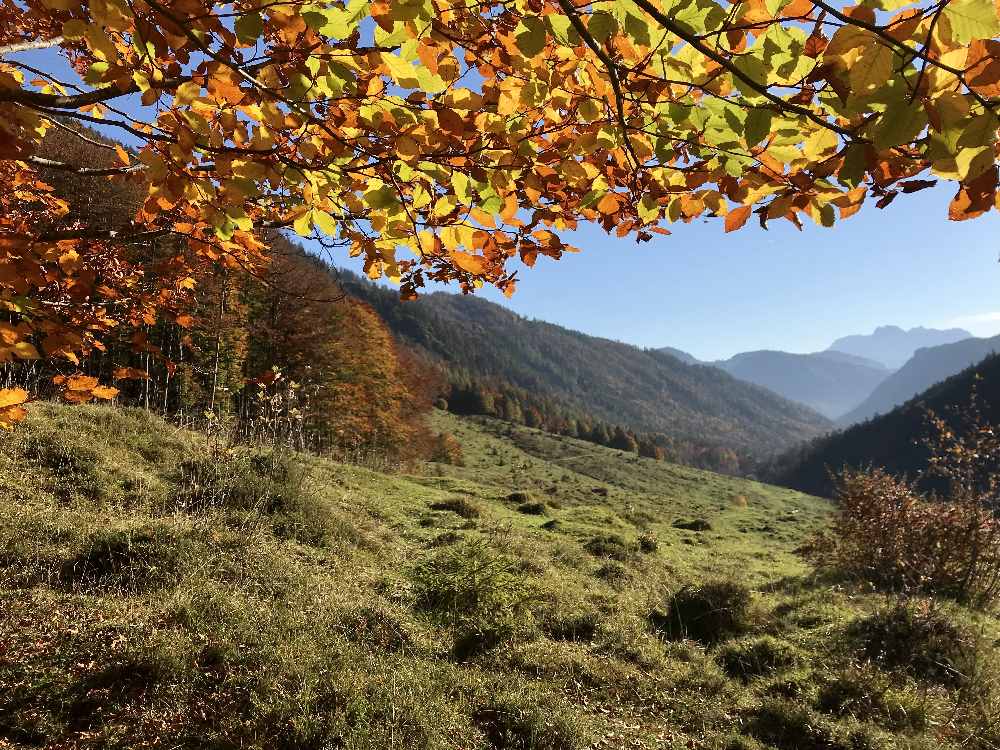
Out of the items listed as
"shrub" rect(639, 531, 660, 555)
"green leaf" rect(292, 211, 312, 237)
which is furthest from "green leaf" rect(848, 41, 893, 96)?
"shrub" rect(639, 531, 660, 555)

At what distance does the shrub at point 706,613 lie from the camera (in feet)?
23.0

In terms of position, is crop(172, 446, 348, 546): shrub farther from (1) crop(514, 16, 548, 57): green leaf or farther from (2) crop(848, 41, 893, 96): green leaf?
(2) crop(848, 41, 893, 96): green leaf

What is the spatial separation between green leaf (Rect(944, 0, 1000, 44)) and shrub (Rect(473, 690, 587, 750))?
4808 millimetres

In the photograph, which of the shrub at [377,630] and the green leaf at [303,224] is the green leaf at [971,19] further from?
the shrub at [377,630]

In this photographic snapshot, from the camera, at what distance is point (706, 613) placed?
7.19 metres

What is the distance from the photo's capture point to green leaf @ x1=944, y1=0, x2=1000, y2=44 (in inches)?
32.7

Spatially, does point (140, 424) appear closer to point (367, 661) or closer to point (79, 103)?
point (367, 661)

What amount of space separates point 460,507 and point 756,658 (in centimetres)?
787

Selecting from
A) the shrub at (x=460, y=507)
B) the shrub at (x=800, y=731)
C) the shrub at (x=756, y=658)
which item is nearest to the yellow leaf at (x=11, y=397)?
the shrub at (x=800, y=731)

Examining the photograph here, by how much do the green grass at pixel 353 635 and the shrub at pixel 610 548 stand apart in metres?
0.29

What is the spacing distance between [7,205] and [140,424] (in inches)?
342

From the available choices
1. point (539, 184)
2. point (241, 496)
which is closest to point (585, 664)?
point (539, 184)

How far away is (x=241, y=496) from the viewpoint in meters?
8.61

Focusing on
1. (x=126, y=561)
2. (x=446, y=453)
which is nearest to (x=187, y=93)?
(x=126, y=561)
